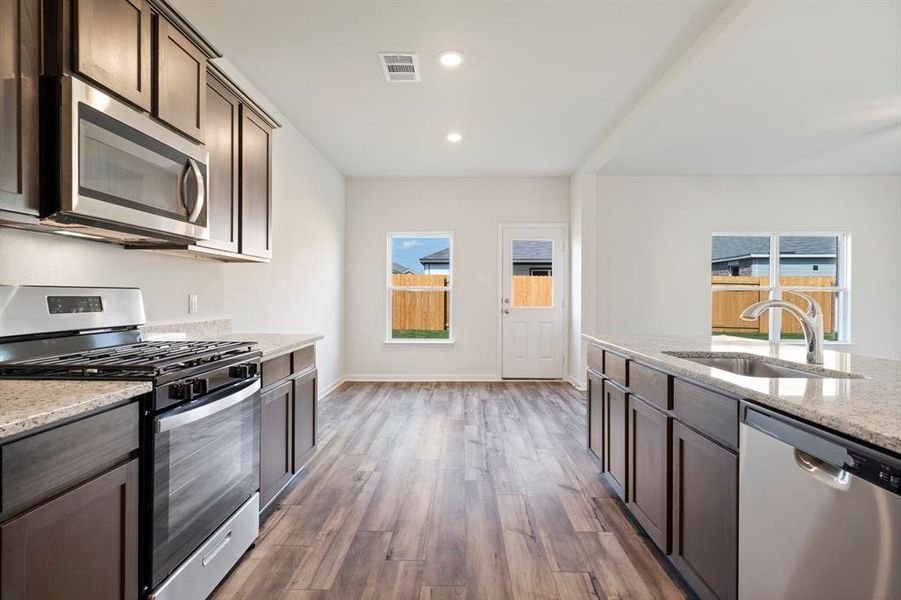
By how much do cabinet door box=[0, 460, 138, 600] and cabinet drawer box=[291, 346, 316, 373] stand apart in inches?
51.7

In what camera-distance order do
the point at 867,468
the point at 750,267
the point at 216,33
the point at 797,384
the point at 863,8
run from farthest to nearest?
the point at 750,267
the point at 216,33
the point at 863,8
the point at 797,384
the point at 867,468

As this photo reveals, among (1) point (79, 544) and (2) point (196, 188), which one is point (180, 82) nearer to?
(2) point (196, 188)

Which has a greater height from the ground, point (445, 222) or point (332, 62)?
point (332, 62)

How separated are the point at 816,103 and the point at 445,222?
3890 mm

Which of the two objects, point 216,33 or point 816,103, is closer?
point 216,33

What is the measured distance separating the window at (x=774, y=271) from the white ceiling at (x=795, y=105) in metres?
0.88

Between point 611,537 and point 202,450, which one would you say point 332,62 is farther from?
point 611,537

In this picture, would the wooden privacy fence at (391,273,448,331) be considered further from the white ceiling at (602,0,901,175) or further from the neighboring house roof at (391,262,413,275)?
the white ceiling at (602,0,901,175)

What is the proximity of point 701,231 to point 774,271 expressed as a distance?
114cm

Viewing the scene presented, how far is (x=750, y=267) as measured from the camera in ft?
19.5

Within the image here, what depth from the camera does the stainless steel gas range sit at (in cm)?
135

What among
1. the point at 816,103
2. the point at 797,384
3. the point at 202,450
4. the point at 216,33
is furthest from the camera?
the point at 816,103

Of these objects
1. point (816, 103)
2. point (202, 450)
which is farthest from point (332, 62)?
point (816, 103)

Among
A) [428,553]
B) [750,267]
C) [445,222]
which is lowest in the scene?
[428,553]
